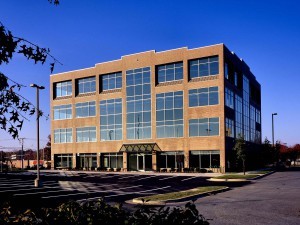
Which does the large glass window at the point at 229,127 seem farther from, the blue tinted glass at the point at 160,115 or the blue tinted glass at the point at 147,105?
the blue tinted glass at the point at 147,105

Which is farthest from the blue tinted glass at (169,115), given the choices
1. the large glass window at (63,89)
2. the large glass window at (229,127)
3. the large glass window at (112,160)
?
the large glass window at (63,89)

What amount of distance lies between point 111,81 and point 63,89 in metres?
12.0

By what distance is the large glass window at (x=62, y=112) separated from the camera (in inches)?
2475

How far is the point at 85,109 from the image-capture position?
60.7 meters

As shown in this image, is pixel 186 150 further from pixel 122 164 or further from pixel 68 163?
pixel 68 163

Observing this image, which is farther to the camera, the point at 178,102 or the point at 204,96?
the point at 178,102

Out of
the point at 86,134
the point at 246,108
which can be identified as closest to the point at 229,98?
the point at 246,108

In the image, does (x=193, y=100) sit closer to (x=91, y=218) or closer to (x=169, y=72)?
(x=169, y=72)

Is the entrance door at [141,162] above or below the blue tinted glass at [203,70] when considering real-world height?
below

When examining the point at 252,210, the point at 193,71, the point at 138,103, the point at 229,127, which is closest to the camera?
the point at 252,210

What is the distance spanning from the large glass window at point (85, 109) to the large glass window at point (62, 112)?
78.4 inches

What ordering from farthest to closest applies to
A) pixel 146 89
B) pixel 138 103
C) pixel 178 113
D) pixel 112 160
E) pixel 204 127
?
pixel 112 160 → pixel 138 103 → pixel 146 89 → pixel 178 113 → pixel 204 127

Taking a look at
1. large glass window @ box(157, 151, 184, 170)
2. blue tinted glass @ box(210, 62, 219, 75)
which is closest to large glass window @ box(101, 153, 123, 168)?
large glass window @ box(157, 151, 184, 170)

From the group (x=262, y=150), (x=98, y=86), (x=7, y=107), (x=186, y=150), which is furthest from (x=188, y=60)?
(x=7, y=107)
